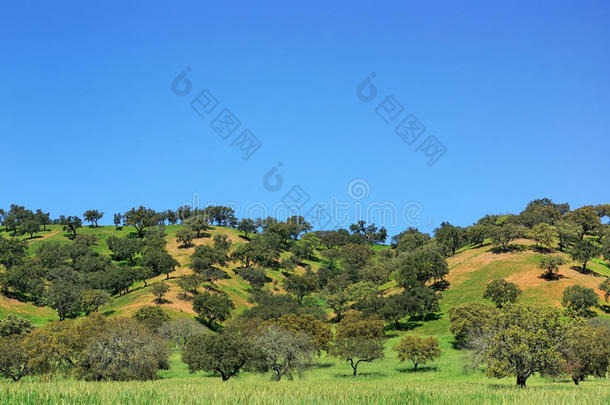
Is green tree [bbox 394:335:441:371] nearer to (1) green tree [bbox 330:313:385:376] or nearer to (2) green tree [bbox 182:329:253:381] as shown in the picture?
(1) green tree [bbox 330:313:385:376]

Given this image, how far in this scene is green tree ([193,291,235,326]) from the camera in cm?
15275

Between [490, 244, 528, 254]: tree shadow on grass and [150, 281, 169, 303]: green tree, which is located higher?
[490, 244, 528, 254]: tree shadow on grass

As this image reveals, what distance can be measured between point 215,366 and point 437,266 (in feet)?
388

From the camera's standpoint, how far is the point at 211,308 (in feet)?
504

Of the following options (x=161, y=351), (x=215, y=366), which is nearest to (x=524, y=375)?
(x=215, y=366)

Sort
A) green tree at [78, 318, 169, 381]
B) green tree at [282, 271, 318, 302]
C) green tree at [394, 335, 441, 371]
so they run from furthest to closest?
green tree at [282, 271, 318, 302] → green tree at [394, 335, 441, 371] → green tree at [78, 318, 169, 381]

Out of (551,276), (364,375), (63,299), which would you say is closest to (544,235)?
(551,276)

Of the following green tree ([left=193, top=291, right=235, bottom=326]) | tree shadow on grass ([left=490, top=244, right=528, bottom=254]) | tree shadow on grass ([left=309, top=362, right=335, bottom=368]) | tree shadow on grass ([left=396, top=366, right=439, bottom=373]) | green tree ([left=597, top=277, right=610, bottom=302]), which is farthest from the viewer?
tree shadow on grass ([left=490, top=244, right=528, bottom=254])

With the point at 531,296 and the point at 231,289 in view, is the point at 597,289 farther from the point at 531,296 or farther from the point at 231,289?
the point at 231,289

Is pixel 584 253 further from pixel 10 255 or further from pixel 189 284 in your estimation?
Result: pixel 10 255

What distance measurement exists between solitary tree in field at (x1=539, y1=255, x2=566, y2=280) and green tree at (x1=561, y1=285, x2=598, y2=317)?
68.7 feet

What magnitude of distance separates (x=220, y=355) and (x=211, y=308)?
8050 cm

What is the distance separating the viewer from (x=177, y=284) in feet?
586

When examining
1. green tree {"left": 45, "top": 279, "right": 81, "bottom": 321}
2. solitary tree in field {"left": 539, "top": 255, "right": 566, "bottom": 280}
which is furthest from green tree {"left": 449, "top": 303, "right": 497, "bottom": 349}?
green tree {"left": 45, "top": 279, "right": 81, "bottom": 321}
